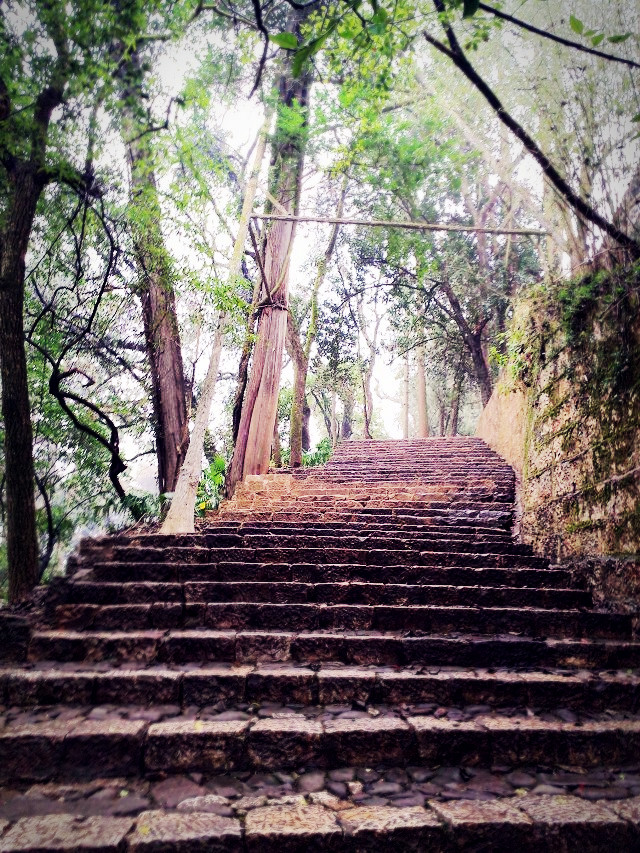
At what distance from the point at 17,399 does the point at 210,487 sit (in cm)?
435

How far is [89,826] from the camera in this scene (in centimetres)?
209

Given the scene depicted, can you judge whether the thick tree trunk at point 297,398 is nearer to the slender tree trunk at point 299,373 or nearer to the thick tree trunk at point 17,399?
the slender tree trunk at point 299,373

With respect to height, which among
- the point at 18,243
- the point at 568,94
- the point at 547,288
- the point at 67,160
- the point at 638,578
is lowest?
the point at 638,578

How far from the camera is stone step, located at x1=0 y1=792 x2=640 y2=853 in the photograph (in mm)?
2006

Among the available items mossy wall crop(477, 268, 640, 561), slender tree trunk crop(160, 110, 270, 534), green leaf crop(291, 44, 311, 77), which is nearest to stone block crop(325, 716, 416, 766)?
mossy wall crop(477, 268, 640, 561)

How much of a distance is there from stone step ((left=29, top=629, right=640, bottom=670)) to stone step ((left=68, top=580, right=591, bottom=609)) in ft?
1.95

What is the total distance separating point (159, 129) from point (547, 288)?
4.84 meters

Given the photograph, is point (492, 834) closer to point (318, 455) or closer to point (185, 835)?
point (185, 835)

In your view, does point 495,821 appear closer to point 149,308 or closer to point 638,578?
point 638,578

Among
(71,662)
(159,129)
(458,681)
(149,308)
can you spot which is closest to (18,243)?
(159,129)

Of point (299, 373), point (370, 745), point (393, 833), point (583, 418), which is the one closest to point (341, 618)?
point (370, 745)

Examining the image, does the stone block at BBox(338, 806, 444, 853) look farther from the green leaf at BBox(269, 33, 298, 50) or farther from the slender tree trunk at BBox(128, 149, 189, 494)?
the slender tree trunk at BBox(128, 149, 189, 494)

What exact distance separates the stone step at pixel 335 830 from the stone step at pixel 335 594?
184cm

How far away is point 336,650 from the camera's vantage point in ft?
11.2
